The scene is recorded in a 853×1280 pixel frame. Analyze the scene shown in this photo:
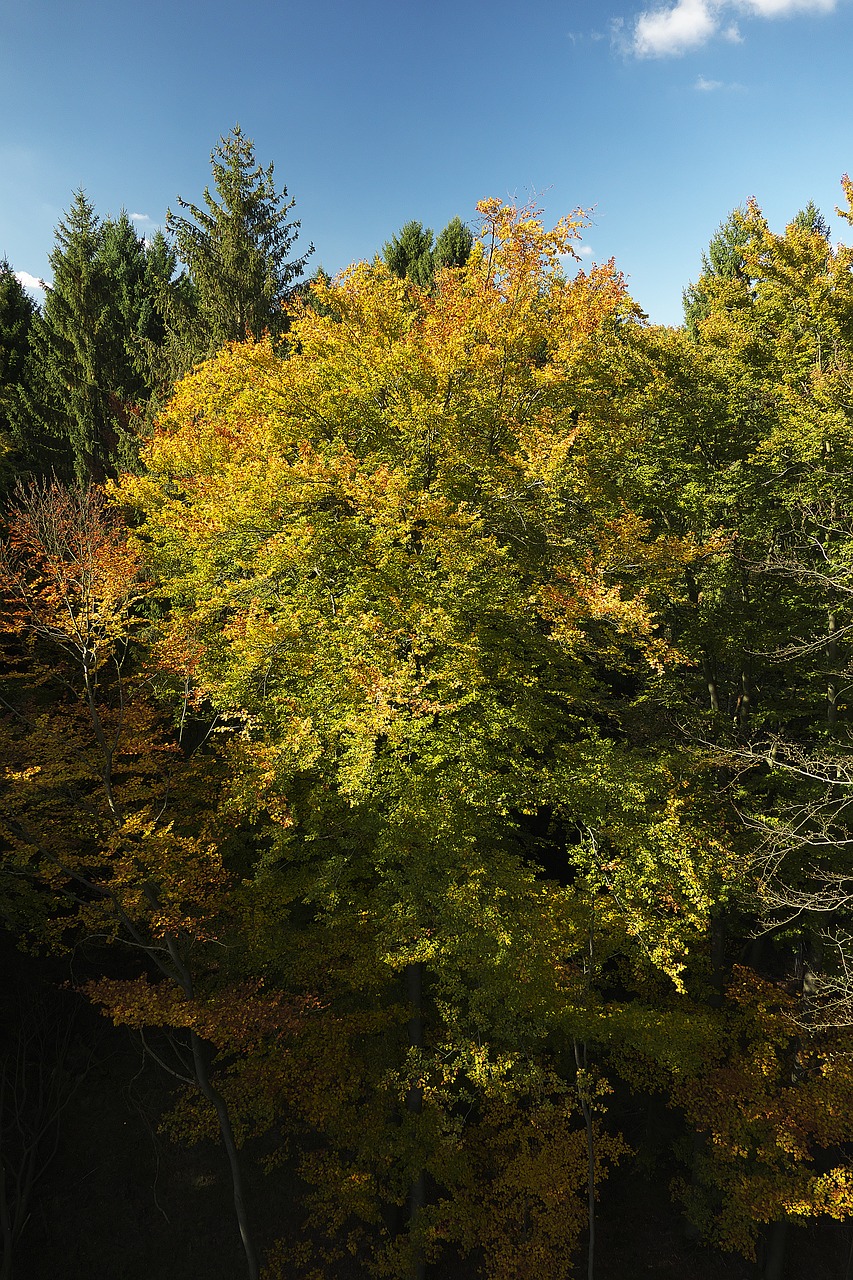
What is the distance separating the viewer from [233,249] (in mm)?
19438

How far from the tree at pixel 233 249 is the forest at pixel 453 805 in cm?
481

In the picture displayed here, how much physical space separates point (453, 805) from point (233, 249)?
17.5 m

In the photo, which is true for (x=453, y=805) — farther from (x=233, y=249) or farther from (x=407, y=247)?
(x=407, y=247)

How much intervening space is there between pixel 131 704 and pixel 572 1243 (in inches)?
521

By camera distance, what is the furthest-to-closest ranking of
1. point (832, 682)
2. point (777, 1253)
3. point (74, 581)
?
point (832, 682)
point (777, 1253)
point (74, 581)

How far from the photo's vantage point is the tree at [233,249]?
1930cm

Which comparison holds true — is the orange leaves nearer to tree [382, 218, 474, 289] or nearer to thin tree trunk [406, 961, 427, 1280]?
thin tree trunk [406, 961, 427, 1280]

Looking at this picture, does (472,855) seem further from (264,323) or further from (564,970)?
(264,323)

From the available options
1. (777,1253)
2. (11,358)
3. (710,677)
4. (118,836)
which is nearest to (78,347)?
(11,358)

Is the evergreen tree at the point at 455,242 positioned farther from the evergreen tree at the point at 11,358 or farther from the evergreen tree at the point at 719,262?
the evergreen tree at the point at 11,358

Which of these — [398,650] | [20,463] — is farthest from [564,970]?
[20,463]

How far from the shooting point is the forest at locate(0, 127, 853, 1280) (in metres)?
10.6

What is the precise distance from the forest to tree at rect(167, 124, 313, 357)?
4.81 meters

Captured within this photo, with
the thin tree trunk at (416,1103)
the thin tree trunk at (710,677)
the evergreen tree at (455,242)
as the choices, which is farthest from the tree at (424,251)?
the thin tree trunk at (416,1103)
